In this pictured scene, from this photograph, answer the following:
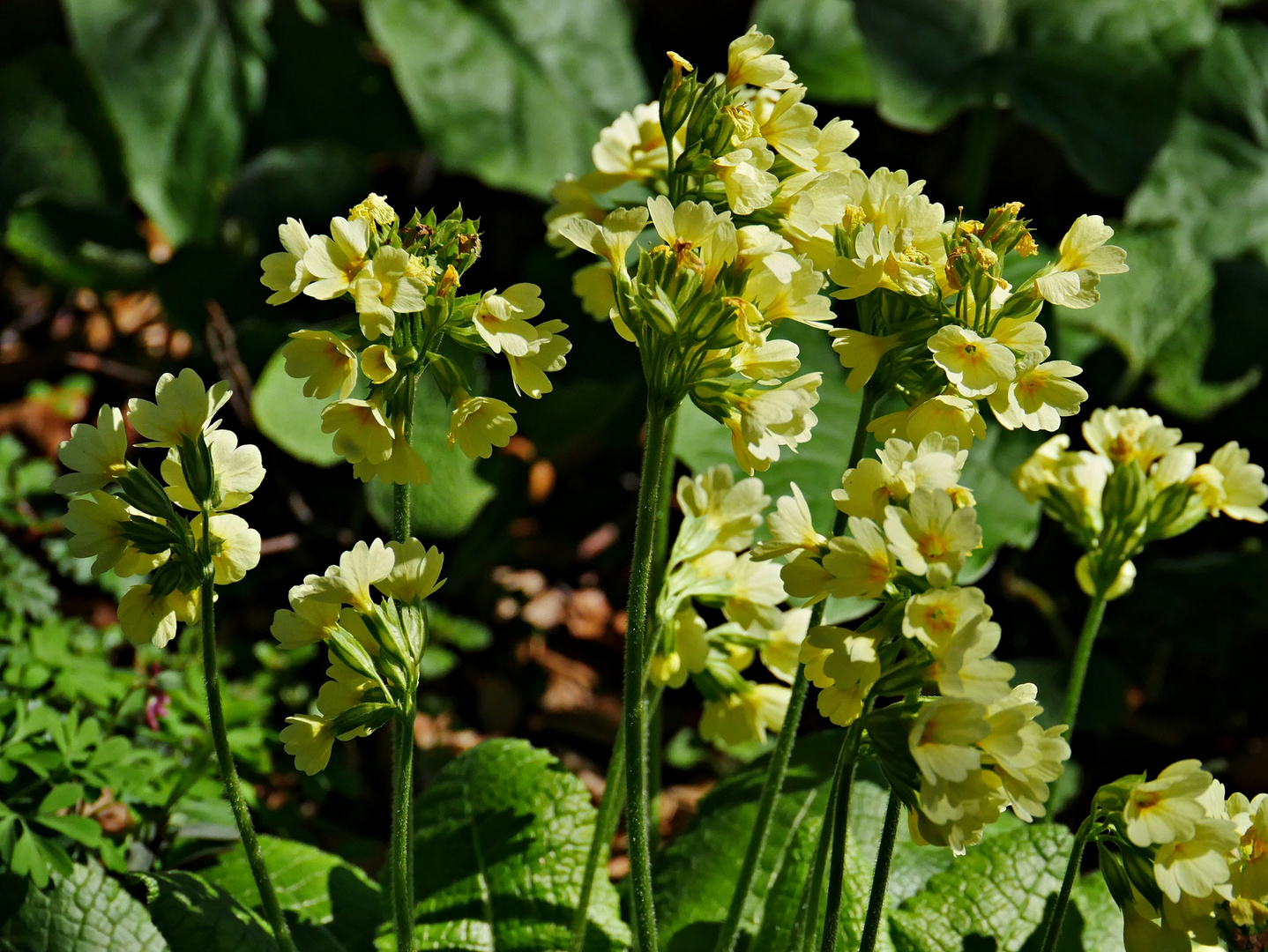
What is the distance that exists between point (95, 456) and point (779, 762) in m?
0.73

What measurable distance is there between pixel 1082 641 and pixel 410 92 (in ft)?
6.59

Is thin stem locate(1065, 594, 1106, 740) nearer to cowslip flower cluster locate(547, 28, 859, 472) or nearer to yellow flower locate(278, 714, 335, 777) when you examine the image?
cowslip flower cluster locate(547, 28, 859, 472)

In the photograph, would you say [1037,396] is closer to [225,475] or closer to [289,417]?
[225,475]

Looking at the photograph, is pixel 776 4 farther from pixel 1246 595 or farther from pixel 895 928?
pixel 895 928

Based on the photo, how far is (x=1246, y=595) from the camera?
268cm

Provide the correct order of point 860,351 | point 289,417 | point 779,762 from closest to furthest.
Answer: point 860,351, point 779,762, point 289,417

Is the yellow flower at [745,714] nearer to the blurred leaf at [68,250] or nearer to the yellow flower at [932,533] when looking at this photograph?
the yellow flower at [932,533]

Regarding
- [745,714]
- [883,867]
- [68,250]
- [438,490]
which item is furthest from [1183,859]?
[68,250]

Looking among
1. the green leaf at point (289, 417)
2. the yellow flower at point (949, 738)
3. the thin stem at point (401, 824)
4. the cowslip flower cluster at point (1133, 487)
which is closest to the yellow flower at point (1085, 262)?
the cowslip flower cluster at point (1133, 487)

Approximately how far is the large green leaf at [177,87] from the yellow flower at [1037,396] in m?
2.38

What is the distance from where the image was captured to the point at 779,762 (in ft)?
3.91

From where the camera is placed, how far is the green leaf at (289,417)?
229 centimetres

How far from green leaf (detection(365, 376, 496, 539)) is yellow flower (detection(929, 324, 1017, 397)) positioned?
1419 millimetres

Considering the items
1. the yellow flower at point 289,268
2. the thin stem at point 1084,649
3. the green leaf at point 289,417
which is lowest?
the green leaf at point 289,417
